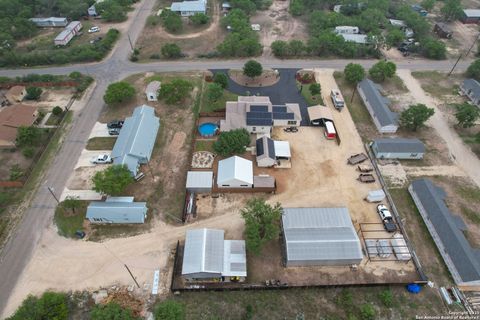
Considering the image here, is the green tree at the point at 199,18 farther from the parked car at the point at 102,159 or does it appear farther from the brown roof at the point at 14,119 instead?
the parked car at the point at 102,159

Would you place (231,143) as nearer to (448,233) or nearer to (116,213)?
(116,213)

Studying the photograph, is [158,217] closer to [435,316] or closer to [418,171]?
[435,316]

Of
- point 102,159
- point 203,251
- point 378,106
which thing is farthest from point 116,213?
point 378,106

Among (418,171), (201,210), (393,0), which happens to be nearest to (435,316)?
(418,171)

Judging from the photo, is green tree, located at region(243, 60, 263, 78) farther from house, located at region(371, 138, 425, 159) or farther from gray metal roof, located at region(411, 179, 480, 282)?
gray metal roof, located at region(411, 179, 480, 282)

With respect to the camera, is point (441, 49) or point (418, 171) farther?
point (441, 49)

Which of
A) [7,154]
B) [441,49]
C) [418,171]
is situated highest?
[441,49]

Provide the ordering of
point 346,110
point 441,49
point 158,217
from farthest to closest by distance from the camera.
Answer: point 441,49, point 346,110, point 158,217
